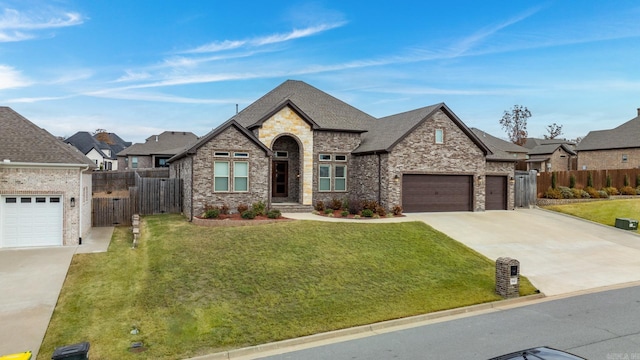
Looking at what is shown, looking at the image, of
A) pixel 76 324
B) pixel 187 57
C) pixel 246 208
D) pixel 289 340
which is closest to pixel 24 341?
pixel 76 324

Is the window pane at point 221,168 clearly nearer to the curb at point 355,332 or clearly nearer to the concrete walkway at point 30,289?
the concrete walkway at point 30,289

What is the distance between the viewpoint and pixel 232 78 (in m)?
29.8

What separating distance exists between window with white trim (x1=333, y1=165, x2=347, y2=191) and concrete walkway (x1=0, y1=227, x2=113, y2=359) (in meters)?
12.8

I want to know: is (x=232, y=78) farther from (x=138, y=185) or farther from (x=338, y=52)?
(x=138, y=185)

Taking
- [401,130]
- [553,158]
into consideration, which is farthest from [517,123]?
[401,130]

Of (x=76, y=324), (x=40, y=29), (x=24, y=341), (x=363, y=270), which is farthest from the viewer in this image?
(x=40, y=29)

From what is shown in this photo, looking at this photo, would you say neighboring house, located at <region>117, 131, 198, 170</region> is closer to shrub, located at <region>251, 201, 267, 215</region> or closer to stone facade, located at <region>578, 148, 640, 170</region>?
shrub, located at <region>251, 201, 267, 215</region>

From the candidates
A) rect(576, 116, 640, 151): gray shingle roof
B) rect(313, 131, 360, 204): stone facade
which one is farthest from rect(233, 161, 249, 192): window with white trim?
rect(576, 116, 640, 151): gray shingle roof

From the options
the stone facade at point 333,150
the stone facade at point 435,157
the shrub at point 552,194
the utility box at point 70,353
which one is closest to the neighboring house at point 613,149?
the shrub at point 552,194

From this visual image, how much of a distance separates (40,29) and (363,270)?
17.5m

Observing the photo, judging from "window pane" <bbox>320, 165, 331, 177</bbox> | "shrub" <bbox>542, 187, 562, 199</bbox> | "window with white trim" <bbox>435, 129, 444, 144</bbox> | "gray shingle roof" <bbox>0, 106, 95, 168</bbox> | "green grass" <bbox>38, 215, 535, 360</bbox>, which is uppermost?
A: "window with white trim" <bbox>435, 129, 444, 144</bbox>

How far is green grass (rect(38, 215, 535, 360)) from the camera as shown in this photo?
9.17 meters

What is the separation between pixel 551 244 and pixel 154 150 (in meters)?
41.8

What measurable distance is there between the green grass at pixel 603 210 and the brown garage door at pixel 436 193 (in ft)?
21.4
